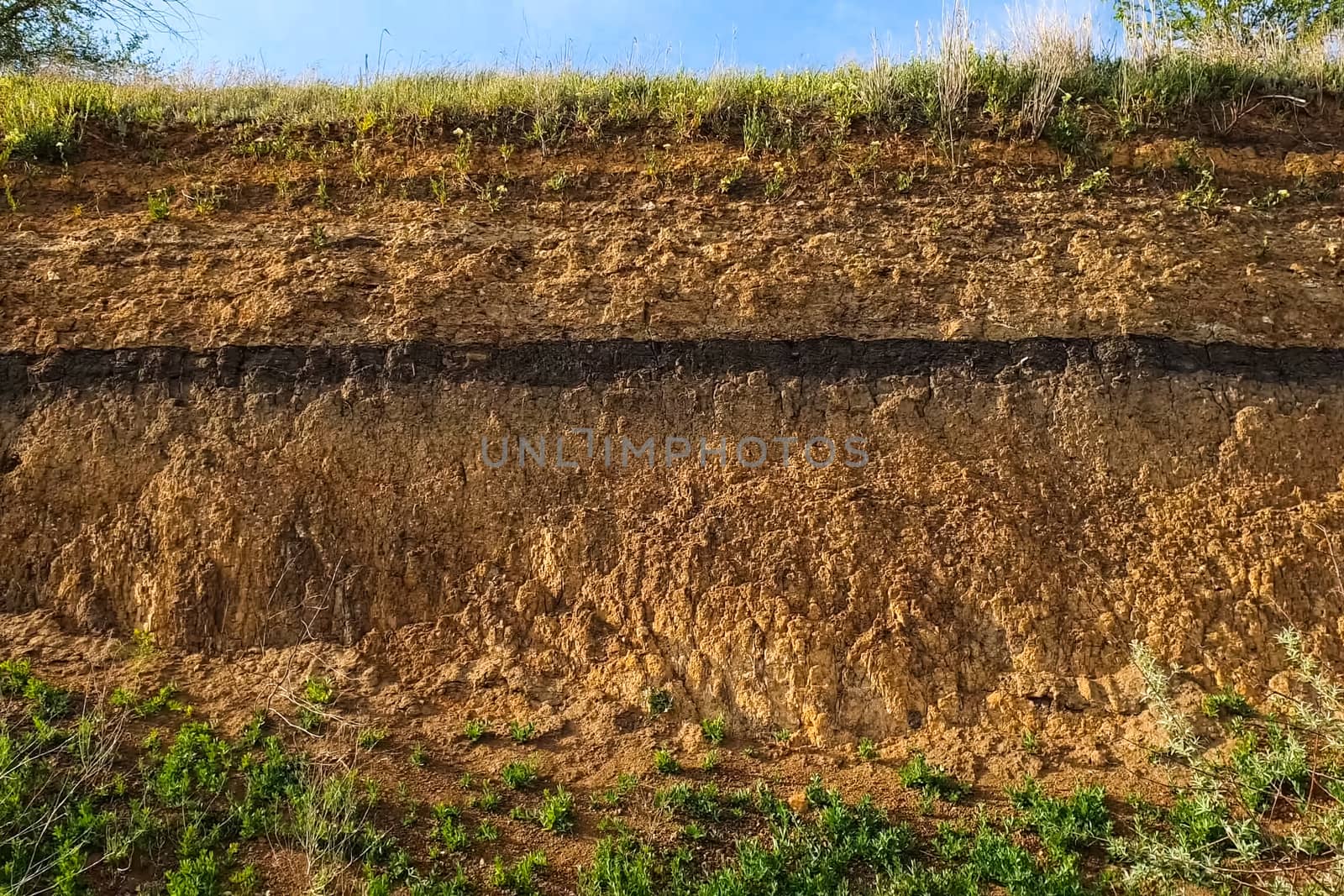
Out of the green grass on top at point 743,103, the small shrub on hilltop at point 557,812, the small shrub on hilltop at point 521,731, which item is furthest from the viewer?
the green grass on top at point 743,103

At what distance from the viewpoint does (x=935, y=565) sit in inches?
201

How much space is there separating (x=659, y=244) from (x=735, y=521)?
242cm

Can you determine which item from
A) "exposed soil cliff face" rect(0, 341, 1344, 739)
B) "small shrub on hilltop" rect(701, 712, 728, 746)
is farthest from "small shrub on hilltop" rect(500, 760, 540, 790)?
"small shrub on hilltop" rect(701, 712, 728, 746)

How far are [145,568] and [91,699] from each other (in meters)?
0.87

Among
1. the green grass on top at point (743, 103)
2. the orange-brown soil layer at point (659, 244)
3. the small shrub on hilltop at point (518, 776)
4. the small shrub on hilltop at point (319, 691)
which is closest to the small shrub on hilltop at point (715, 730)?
the small shrub on hilltop at point (518, 776)

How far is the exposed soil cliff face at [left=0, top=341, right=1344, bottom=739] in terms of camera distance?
4.86 meters

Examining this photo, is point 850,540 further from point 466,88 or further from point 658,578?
point 466,88

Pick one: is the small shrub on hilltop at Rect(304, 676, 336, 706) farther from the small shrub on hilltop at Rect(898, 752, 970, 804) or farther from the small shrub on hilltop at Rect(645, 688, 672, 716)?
the small shrub on hilltop at Rect(898, 752, 970, 804)

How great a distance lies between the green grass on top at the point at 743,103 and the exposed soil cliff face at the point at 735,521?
2.60 metres

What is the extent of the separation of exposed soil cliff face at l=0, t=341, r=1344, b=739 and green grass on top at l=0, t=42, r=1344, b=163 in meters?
2.60

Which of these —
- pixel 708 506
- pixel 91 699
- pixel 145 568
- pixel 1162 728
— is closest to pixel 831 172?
pixel 708 506

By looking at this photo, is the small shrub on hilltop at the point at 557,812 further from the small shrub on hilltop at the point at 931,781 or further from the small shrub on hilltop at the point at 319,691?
the small shrub on hilltop at the point at 931,781

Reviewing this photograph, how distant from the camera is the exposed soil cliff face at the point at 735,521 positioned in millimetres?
4855

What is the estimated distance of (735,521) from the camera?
5.30 metres
